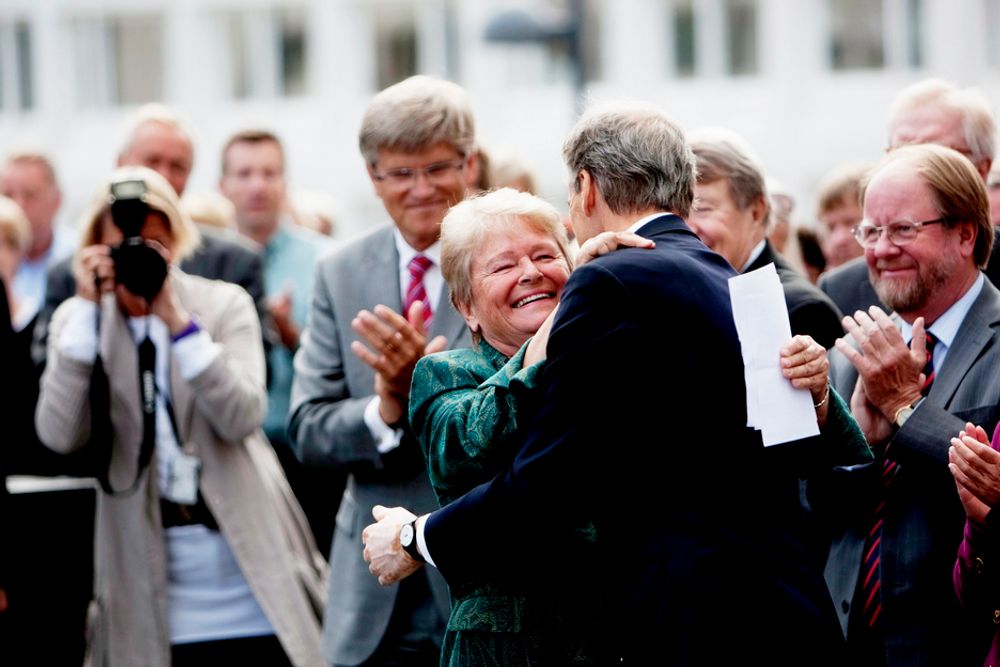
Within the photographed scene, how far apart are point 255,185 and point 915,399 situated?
14.6 feet

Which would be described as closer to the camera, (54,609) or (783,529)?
(783,529)

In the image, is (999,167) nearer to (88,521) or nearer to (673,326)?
(673,326)

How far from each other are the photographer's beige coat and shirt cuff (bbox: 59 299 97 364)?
0.10 ft

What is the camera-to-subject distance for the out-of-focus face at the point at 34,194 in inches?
356

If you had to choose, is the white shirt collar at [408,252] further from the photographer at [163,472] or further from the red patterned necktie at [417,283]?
the photographer at [163,472]

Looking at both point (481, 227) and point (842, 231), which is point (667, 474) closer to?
point (481, 227)

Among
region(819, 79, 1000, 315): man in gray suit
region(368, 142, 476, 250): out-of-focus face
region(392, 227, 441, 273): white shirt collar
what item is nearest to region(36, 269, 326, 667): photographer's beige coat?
region(392, 227, 441, 273): white shirt collar

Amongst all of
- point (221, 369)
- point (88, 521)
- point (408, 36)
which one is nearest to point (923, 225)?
point (221, 369)

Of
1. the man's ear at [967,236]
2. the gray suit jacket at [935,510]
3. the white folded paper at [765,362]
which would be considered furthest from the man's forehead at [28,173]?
→ the white folded paper at [765,362]

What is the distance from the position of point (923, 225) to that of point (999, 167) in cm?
123

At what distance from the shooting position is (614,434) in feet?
11.3

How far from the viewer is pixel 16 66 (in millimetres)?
29125

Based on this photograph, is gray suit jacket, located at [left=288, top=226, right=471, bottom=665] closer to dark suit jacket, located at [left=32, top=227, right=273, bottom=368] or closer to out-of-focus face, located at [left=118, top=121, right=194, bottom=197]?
dark suit jacket, located at [left=32, top=227, right=273, bottom=368]

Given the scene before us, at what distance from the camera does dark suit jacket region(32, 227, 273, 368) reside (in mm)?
6691
